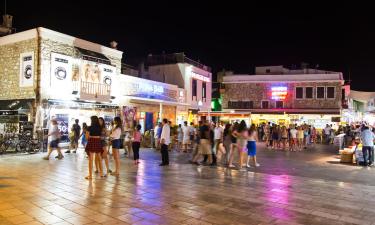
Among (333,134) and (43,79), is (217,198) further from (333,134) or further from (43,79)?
(333,134)

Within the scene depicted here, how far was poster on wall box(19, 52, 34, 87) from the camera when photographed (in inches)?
610

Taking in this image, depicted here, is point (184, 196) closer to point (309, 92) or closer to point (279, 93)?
Answer: point (279, 93)

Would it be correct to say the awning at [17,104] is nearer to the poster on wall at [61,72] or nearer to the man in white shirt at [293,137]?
the poster on wall at [61,72]

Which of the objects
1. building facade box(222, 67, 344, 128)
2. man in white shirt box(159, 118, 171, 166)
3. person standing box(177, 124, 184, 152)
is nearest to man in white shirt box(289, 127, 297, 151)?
person standing box(177, 124, 184, 152)

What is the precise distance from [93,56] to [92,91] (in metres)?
1.79

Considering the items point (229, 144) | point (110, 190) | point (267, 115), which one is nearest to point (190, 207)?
point (110, 190)

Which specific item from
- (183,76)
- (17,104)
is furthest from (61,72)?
(183,76)

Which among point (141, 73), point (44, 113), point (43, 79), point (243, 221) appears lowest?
point (243, 221)

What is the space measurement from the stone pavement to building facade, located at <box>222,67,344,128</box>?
2202 centimetres

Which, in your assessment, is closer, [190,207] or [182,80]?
[190,207]

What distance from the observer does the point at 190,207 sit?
6.05m

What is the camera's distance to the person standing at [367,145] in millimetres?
12352

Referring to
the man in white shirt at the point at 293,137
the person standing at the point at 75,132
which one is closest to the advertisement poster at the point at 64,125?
the person standing at the point at 75,132

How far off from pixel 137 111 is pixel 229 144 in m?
10.3
